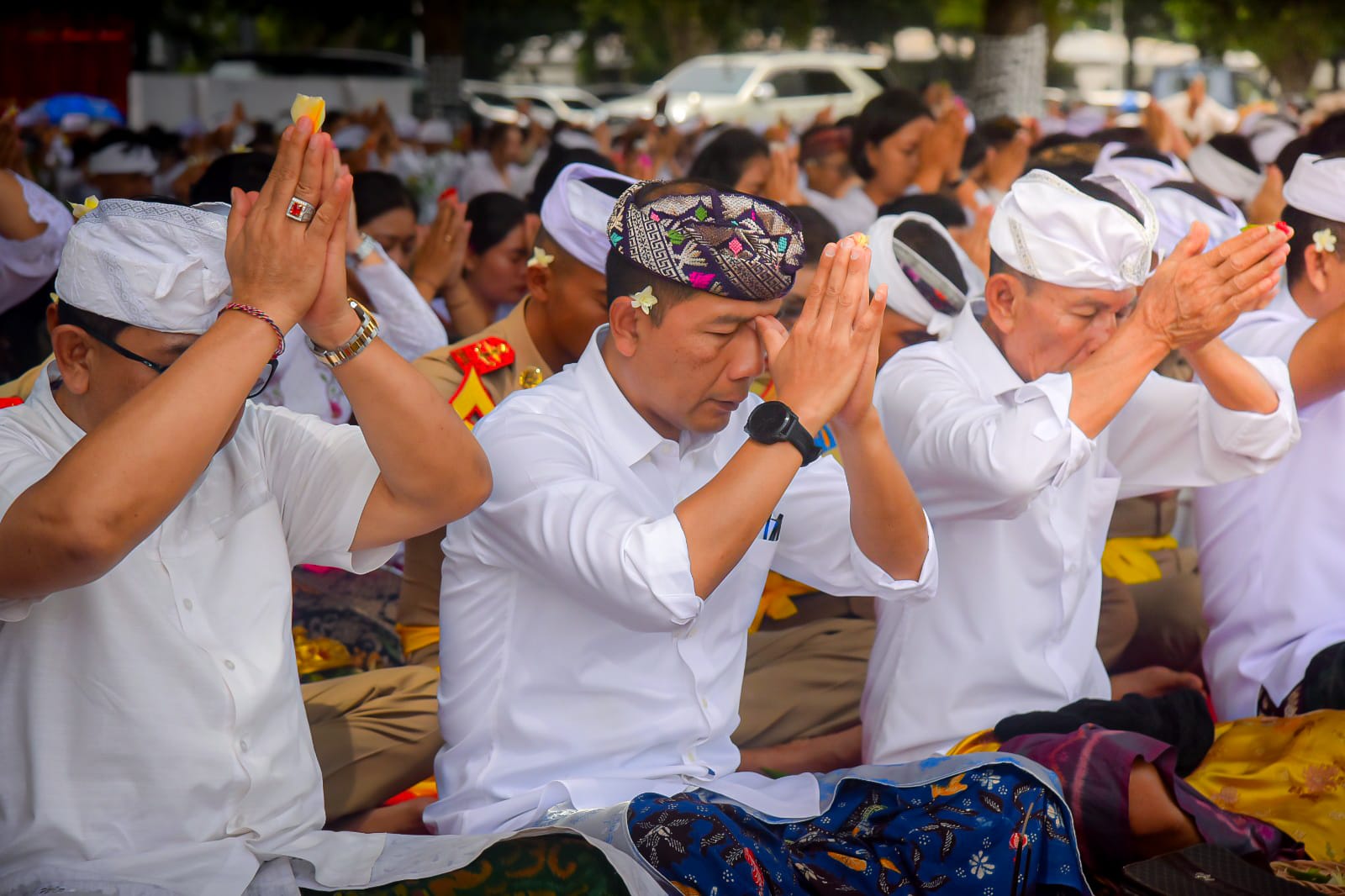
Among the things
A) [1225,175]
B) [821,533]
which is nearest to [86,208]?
[821,533]

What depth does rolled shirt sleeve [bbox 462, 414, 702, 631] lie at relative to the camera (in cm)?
251

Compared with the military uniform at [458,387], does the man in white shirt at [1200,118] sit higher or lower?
lower

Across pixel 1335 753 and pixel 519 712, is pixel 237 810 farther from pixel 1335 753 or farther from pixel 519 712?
pixel 1335 753

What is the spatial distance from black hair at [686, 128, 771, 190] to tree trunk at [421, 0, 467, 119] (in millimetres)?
10610

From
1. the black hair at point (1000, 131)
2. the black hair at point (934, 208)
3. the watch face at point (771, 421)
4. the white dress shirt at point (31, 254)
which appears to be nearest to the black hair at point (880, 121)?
the black hair at point (1000, 131)

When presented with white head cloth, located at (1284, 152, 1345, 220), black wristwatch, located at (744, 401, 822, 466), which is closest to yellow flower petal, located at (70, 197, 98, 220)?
black wristwatch, located at (744, 401, 822, 466)

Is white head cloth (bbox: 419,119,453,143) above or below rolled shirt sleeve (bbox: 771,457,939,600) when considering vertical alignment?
below

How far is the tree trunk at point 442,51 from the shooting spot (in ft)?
56.0

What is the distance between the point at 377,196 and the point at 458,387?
7.00 ft

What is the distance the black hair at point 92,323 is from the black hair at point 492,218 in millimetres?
3410

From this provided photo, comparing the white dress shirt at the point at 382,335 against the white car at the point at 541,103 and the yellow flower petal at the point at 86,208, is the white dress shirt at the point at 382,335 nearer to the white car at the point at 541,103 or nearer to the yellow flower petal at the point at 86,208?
the yellow flower petal at the point at 86,208

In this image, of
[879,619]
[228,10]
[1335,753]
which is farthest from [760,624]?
[228,10]

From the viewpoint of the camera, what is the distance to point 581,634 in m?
2.80

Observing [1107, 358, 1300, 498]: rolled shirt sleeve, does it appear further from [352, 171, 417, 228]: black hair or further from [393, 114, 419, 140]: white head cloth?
[393, 114, 419, 140]: white head cloth
